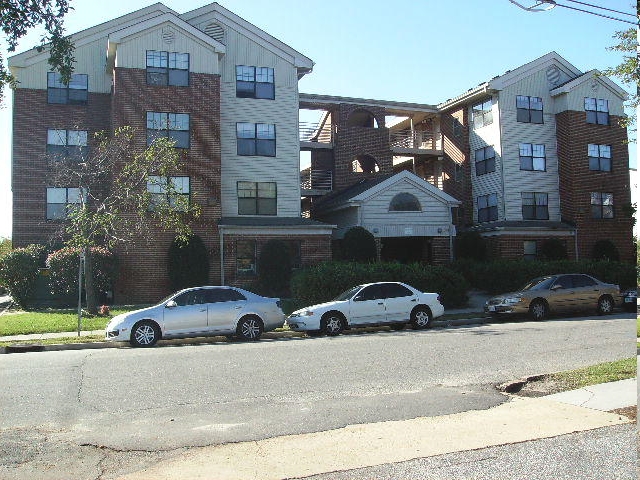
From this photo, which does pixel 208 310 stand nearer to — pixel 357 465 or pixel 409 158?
pixel 357 465

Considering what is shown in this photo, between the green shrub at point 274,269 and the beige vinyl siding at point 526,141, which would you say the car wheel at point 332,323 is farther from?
the beige vinyl siding at point 526,141

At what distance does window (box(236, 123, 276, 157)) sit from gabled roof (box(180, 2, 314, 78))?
3.60 m

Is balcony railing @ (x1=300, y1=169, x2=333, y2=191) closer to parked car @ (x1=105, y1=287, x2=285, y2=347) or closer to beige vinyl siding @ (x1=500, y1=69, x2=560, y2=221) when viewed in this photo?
beige vinyl siding @ (x1=500, y1=69, x2=560, y2=221)

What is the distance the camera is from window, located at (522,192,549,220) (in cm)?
3475

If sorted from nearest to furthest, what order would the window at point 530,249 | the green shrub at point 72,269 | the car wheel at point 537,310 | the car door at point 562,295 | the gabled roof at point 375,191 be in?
the car wheel at point 537,310 < the car door at point 562,295 < the green shrub at point 72,269 < the gabled roof at point 375,191 < the window at point 530,249

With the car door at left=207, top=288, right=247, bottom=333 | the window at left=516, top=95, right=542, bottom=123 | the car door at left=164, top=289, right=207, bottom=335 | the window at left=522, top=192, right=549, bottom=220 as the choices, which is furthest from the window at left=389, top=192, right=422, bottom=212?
the car door at left=164, top=289, right=207, bottom=335

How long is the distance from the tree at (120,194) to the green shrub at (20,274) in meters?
1.89

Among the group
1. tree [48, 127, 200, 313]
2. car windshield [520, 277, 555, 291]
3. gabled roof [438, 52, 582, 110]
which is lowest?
car windshield [520, 277, 555, 291]

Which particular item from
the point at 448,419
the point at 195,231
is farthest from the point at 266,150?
the point at 448,419

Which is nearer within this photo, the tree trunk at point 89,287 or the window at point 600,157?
the tree trunk at point 89,287

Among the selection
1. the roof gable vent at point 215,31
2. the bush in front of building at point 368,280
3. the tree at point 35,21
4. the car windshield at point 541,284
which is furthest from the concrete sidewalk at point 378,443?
the roof gable vent at point 215,31

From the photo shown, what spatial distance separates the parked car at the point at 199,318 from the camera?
1587 cm

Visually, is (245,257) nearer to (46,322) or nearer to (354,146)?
(46,322)

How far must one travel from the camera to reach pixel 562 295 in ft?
69.4
